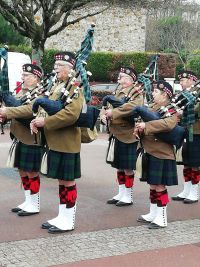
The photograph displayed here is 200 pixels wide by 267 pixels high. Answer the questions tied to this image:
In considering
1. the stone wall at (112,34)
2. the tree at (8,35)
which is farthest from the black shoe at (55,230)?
the stone wall at (112,34)

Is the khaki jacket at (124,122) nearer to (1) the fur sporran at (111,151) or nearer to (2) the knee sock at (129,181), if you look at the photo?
(1) the fur sporran at (111,151)

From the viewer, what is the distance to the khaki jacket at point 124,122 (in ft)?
21.2

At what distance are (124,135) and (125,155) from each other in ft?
0.85

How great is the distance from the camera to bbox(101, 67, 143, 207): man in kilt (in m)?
6.55

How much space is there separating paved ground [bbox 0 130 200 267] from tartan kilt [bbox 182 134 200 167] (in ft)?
1.87

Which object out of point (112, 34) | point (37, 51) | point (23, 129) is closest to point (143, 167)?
point (23, 129)

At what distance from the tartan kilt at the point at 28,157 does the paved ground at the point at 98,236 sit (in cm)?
59

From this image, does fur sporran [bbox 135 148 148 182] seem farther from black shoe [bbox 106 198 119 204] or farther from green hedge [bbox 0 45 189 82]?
green hedge [bbox 0 45 189 82]

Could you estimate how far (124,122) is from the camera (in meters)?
6.70

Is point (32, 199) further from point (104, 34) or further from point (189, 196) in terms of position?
point (104, 34)

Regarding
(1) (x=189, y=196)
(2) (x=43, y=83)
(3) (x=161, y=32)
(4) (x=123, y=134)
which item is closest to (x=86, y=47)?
(2) (x=43, y=83)

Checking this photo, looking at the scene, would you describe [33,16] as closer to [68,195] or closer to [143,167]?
[143,167]

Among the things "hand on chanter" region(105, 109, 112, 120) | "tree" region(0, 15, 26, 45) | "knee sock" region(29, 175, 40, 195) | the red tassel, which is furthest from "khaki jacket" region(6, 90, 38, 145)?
"tree" region(0, 15, 26, 45)

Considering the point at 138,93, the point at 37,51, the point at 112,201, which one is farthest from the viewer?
the point at 37,51
